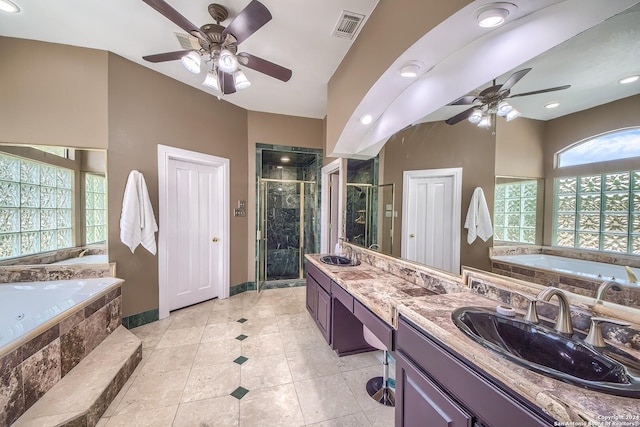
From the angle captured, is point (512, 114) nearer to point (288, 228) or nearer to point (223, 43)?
point (223, 43)

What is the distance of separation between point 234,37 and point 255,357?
2.87 metres

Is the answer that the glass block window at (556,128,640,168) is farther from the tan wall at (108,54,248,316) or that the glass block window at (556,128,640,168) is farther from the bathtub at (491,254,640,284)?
the tan wall at (108,54,248,316)

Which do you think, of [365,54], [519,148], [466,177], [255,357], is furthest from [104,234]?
[519,148]

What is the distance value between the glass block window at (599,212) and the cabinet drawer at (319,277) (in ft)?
5.73

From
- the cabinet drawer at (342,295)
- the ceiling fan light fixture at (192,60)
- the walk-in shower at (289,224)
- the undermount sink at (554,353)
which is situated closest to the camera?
the undermount sink at (554,353)

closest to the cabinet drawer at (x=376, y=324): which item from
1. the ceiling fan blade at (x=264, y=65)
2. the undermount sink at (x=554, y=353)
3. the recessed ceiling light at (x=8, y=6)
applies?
the undermount sink at (x=554, y=353)

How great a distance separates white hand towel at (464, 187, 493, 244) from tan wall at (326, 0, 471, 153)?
106 centimetres

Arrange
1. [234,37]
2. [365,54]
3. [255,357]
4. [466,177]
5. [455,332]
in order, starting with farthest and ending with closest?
Result: [255,357], [365,54], [234,37], [466,177], [455,332]

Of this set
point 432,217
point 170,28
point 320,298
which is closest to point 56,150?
point 170,28

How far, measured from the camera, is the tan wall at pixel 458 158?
1497mm

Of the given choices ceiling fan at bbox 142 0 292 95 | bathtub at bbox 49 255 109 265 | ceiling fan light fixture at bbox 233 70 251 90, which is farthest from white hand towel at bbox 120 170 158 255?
ceiling fan light fixture at bbox 233 70 251 90

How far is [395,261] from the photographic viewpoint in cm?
218

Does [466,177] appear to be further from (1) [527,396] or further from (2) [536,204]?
(1) [527,396]

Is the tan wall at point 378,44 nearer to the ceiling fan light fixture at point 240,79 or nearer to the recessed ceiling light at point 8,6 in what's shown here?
the ceiling fan light fixture at point 240,79
